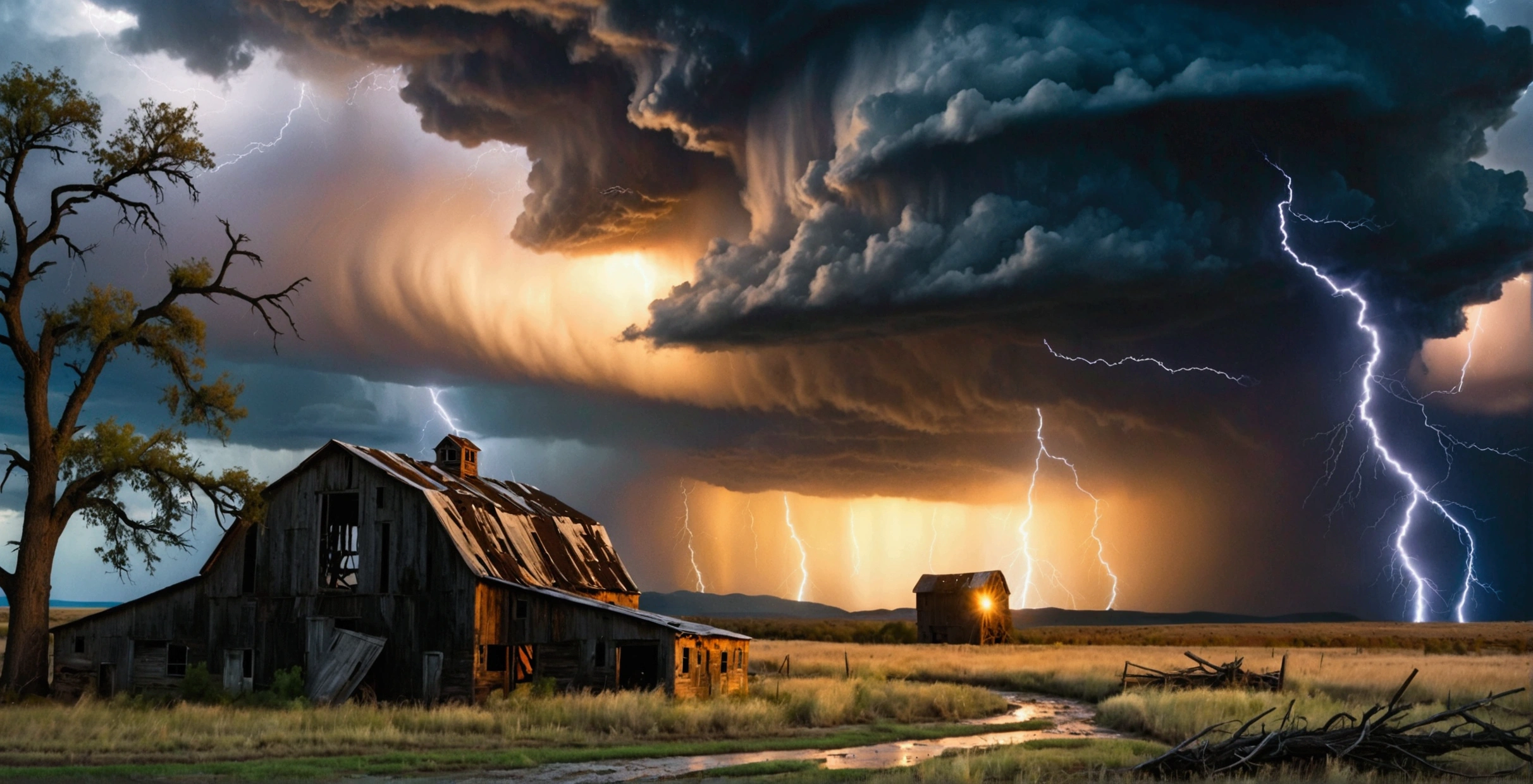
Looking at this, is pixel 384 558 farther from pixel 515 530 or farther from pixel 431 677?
pixel 515 530

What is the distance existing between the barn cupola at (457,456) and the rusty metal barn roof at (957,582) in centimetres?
5101

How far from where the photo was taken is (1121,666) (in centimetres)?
5388

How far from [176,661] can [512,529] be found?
10.6 m

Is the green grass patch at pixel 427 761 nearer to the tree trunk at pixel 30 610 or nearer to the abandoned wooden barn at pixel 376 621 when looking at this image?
the abandoned wooden barn at pixel 376 621

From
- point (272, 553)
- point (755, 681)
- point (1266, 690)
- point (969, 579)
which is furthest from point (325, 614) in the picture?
point (969, 579)

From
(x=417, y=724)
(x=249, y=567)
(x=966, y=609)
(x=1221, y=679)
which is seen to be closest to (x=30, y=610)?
(x=249, y=567)

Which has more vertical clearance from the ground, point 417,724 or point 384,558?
point 384,558

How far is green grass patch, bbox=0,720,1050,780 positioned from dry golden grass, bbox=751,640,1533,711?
58.1 feet

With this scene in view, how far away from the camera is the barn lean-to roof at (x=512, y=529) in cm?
3575

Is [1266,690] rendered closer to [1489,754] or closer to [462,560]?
[1489,754]

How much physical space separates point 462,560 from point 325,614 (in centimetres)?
452

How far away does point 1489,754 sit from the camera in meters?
22.1

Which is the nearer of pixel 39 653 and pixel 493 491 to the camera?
pixel 39 653

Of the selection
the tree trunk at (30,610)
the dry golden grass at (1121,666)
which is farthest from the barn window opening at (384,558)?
the dry golden grass at (1121,666)
